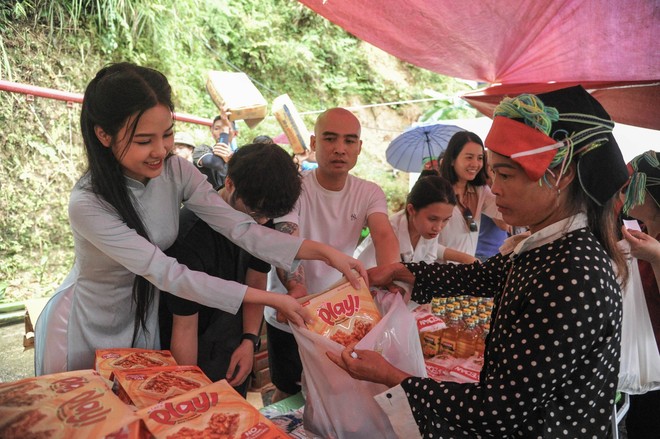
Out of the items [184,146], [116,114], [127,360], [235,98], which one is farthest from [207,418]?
[235,98]

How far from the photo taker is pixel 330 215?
89.0 inches

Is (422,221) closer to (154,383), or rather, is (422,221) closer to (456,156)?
(456,156)

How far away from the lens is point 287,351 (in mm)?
2158

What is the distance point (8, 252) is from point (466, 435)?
6.14m

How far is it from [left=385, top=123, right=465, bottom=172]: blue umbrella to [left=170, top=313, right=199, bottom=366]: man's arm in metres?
4.37

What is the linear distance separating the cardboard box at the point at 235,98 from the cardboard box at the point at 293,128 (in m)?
0.83

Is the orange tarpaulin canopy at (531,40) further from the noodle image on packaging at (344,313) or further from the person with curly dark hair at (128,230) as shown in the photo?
the noodle image on packaging at (344,313)

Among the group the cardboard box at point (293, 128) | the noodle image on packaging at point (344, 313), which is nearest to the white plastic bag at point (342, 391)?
the noodle image on packaging at point (344, 313)

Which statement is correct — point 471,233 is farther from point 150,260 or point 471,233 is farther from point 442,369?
point 150,260

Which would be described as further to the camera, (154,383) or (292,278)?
(292,278)

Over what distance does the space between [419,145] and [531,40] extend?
2441mm

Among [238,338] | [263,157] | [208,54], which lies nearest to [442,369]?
[238,338]

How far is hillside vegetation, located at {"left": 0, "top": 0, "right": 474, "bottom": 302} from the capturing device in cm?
556

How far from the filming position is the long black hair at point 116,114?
4.13ft
